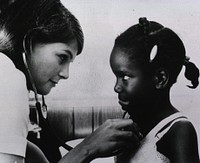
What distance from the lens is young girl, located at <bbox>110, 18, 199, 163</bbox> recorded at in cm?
135

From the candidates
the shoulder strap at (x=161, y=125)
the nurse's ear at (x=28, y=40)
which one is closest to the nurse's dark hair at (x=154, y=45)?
the shoulder strap at (x=161, y=125)

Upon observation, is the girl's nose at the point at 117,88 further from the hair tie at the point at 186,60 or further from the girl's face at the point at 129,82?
the hair tie at the point at 186,60

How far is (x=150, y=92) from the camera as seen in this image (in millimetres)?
1374

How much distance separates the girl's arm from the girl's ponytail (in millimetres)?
163

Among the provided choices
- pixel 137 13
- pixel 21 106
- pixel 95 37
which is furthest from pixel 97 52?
pixel 21 106

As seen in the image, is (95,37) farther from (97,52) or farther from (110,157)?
(110,157)

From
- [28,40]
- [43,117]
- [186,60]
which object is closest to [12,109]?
[43,117]

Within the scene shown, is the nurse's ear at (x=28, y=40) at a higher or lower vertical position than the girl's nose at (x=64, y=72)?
higher

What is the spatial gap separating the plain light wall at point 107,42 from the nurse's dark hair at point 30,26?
0.22 ft

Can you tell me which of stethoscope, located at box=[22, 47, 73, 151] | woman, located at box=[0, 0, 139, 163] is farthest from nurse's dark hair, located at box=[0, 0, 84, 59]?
stethoscope, located at box=[22, 47, 73, 151]

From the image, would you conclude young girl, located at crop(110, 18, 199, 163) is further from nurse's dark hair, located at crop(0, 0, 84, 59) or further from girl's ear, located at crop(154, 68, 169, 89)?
nurse's dark hair, located at crop(0, 0, 84, 59)

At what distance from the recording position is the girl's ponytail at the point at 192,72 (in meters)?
1.43

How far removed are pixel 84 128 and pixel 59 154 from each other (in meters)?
0.11

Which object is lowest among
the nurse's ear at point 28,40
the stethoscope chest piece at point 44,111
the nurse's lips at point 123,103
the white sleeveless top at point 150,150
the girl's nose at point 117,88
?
the white sleeveless top at point 150,150
